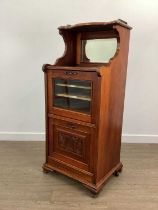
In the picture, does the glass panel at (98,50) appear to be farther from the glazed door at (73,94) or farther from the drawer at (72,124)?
the drawer at (72,124)

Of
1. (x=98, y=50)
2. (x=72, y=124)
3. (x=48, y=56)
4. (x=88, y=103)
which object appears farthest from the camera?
(x=48, y=56)

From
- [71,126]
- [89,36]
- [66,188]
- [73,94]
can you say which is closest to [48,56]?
[89,36]

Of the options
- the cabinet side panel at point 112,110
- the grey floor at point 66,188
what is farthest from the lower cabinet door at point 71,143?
the grey floor at point 66,188

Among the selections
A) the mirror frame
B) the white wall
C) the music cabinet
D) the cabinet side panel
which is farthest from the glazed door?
the white wall

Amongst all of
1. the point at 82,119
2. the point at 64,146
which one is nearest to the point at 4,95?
the point at 64,146

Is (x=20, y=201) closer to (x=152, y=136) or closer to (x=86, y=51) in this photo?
(x=86, y=51)

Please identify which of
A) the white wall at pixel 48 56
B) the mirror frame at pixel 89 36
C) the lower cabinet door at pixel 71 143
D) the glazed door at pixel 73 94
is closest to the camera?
the glazed door at pixel 73 94

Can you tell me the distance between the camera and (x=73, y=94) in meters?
1.85

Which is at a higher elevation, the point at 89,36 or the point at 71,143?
the point at 89,36

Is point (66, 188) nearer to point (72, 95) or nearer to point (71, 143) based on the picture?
point (71, 143)

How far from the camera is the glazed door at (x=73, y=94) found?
65.2 inches

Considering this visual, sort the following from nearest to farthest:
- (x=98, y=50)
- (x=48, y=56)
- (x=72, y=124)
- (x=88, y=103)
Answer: (x=88, y=103) < (x=72, y=124) < (x=98, y=50) < (x=48, y=56)

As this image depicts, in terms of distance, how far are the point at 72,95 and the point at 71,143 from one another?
1.44 feet

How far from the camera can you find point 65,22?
2.62 m
